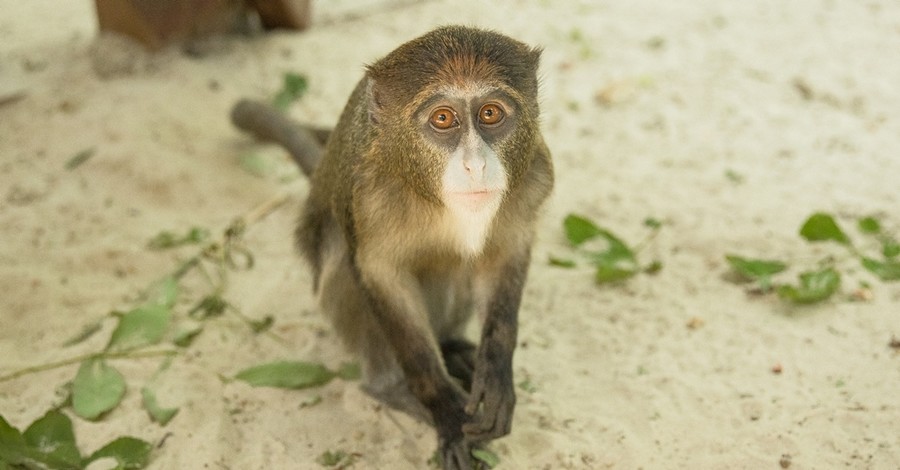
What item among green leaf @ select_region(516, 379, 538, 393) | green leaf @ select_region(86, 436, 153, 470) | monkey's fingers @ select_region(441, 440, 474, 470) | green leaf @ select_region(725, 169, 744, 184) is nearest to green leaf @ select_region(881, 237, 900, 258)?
green leaf @ select_region(725, 169, 744, 184)

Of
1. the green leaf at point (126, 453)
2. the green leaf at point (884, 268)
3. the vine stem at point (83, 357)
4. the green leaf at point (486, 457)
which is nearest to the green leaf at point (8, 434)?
the green leaf at point (126, 453)

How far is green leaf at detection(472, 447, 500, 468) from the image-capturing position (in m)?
3.67

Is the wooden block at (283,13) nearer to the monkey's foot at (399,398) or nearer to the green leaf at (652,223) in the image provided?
the green leaf at (652,223)

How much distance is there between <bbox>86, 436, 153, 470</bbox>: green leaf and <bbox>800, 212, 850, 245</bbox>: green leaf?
3088 mm

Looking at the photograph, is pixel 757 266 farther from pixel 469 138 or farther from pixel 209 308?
pixel 209 308

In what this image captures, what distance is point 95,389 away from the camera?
404cm

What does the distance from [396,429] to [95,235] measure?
218 cm

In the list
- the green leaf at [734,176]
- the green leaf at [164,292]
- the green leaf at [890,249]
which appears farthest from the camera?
the green leaf at [734,176]

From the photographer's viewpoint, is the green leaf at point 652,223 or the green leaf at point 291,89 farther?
the green leaf at point 291,89

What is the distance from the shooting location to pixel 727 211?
527 centimetres

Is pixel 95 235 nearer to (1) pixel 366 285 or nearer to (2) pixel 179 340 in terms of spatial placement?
(2) pixel 179 340

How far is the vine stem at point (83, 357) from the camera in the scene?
4.11m

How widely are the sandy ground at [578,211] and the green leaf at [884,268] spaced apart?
6cm

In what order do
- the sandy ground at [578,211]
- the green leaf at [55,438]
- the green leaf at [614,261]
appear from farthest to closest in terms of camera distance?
the green leaf at [614,261]
the sandy ground at [578,211]
the green leaf at [55,438]
